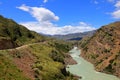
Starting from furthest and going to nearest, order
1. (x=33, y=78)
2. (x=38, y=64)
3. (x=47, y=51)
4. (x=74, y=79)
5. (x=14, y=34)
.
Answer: (x=14, y=34)
(x=47, y=51)
(x=74, y=79)
(x=38, y=64)
(x=33, y=78)

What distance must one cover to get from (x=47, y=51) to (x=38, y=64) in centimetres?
2423

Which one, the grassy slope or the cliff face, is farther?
the cliff face

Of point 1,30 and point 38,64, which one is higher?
point 1,30

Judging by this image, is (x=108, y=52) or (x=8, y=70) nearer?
(x=8, y=70)

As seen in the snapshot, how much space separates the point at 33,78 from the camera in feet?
212

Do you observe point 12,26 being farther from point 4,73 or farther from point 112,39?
point 4,73

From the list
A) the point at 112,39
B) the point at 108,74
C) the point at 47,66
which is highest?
the point at 112,39

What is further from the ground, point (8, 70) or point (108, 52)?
point (108, 52)

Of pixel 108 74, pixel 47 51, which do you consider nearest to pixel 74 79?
pixel 47 51

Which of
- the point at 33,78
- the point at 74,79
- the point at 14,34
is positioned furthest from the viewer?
the point at 14,34

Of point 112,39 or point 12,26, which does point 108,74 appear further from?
point 12,26

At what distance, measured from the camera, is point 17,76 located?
190 feet

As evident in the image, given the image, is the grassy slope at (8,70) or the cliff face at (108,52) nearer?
the grassy slope at (8,70)

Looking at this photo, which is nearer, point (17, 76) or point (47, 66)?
point (17, 76)
